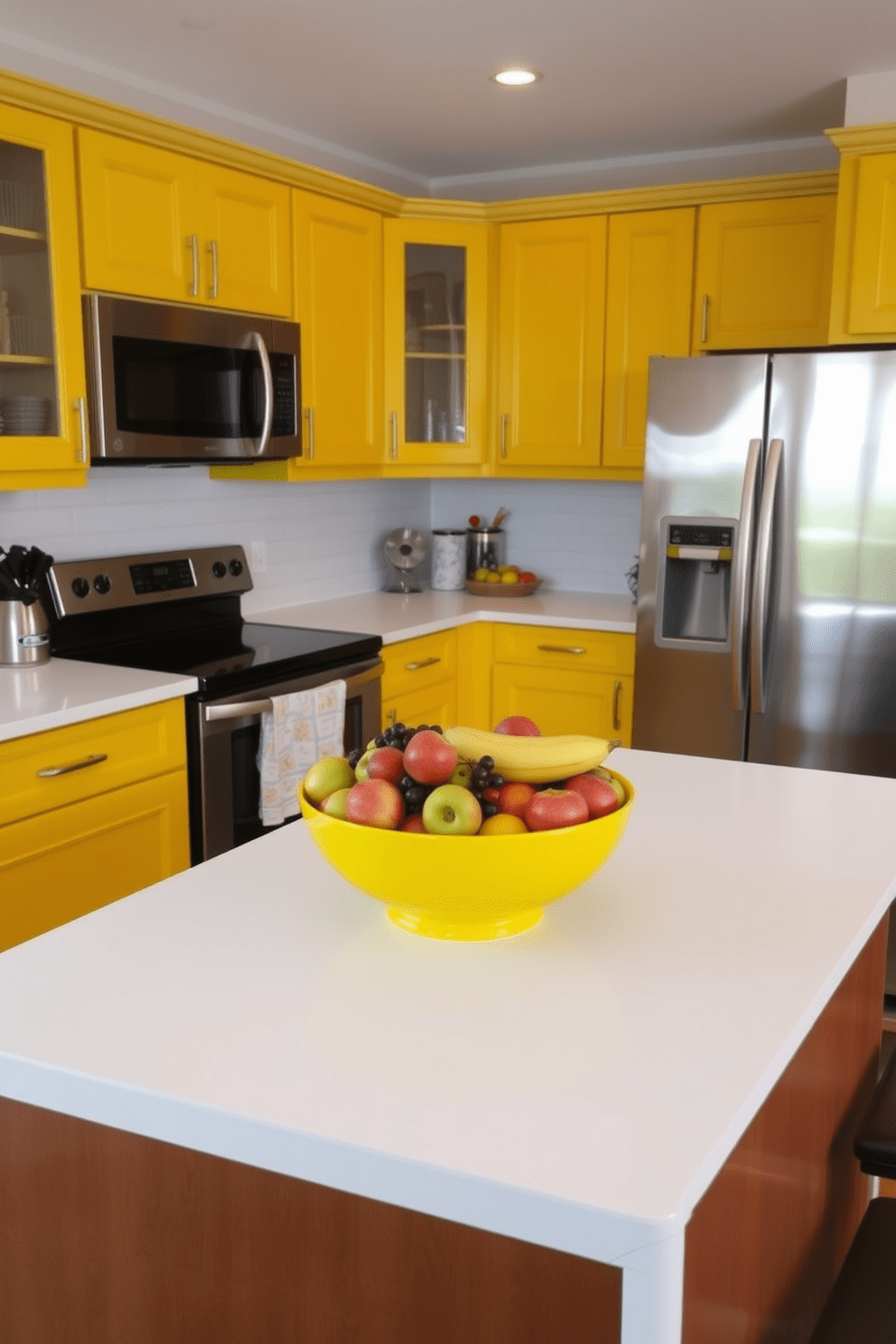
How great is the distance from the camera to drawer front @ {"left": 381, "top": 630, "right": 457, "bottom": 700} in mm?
3730

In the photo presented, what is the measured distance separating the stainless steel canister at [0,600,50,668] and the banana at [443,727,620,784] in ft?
6.26

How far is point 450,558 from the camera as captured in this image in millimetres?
4609

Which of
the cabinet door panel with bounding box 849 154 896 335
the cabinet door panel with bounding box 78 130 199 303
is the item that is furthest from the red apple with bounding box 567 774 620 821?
the cabinet door panel with bounding box 849 154 896 335

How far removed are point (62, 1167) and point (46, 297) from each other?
2.23 metres

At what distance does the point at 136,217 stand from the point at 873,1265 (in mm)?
2733

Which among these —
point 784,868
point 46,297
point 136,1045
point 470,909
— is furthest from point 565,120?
point 136,1045

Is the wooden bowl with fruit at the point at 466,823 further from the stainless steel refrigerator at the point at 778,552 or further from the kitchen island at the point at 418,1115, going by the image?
the stainless steel refrigerator at the point at 778,552

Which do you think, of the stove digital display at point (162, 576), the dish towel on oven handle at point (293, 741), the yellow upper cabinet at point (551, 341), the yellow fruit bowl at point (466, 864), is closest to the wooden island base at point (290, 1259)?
the yellow fruit bowl at point (466, 864)

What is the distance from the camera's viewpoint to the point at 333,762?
134 cm

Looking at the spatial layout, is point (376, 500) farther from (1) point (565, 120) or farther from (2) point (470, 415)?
(1) point (565, 120)

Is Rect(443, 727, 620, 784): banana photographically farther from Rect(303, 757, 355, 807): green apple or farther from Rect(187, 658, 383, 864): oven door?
Rect(187, 658, 383, 864): oven door

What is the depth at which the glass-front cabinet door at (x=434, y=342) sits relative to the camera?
409 cm

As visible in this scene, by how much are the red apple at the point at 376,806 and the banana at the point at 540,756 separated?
97 millimetres

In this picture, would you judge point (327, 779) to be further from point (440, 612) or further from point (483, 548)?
point (483, 548)
